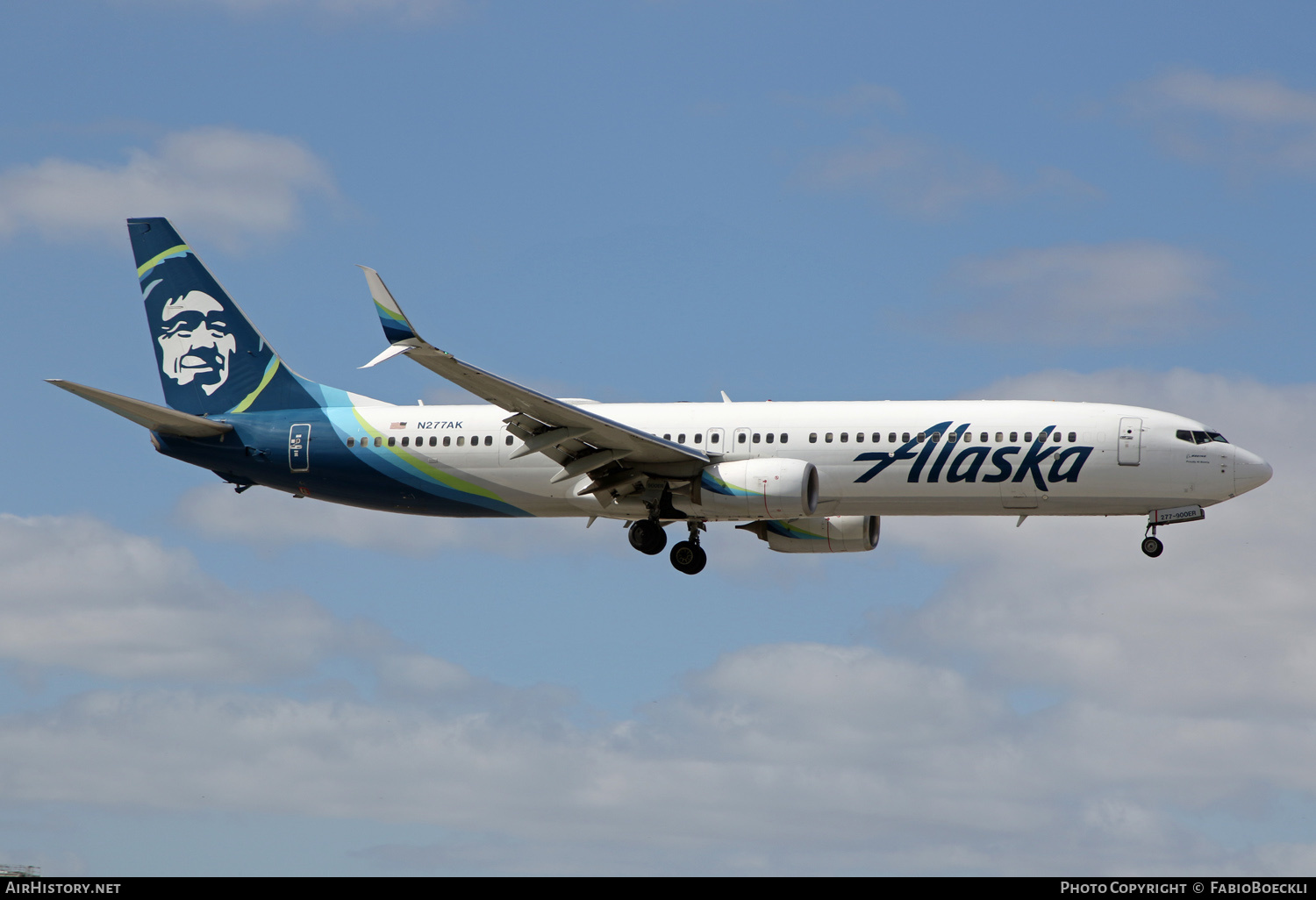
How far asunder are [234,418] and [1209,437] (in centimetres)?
2846

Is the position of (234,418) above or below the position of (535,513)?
above

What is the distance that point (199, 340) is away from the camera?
52.2 metres

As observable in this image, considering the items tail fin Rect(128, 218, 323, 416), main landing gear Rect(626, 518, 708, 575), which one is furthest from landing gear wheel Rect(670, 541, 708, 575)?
tail fin Rect(128, 218, 323, 416)

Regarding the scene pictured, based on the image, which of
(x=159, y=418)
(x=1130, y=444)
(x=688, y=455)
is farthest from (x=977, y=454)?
(x=159, y=418)

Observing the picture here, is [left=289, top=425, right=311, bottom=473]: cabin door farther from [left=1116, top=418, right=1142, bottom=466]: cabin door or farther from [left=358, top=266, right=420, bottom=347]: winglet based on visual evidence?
[left=1116, top=418, right=1142, bottom=466]: cabin door

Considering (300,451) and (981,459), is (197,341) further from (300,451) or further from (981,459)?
(981,459)

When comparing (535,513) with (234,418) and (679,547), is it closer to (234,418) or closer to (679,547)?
(679,547)

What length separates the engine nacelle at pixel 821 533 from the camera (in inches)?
1957

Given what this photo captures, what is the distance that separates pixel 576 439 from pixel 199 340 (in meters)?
15.5

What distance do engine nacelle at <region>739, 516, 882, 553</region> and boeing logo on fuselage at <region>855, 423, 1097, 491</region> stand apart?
6.07 m
